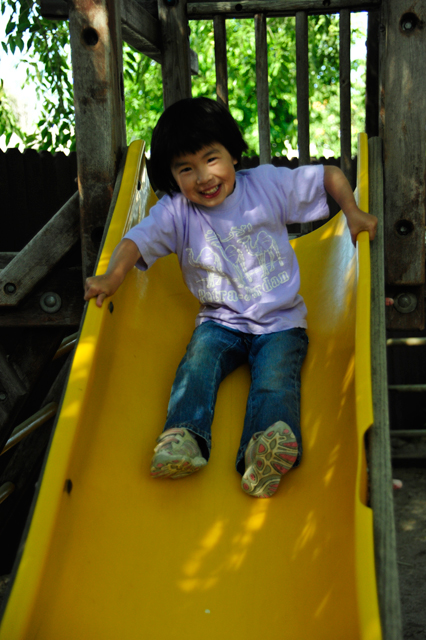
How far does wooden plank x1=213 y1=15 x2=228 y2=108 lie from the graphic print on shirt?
108 centimetres

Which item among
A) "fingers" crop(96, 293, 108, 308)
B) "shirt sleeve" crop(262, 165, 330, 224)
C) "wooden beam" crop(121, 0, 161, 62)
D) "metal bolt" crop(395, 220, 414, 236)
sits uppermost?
"wooden beam" crop(121, 0, 161, 62)

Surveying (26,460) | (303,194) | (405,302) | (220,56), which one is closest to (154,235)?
(303,194)

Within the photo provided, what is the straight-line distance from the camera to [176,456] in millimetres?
1472

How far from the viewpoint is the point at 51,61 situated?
18.5 feet

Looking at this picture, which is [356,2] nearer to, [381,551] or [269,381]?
[269,381]

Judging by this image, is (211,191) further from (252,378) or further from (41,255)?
(41,255)

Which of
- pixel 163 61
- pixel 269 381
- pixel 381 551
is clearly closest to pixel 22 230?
pixel 163 61

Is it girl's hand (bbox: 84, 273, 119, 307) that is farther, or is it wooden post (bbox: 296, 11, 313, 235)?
wooden post (bbox: 296, 11, 313, 235)

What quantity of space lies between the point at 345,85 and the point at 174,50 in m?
0.86

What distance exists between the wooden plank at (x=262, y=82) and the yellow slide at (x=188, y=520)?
1.09m

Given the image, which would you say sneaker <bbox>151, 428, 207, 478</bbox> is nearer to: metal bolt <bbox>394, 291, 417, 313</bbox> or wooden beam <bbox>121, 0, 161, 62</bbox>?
metal bolt <bbox>394, 291, 417, 313</bbox>

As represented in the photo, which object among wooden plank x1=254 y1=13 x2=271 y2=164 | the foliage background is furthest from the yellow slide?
the foliage background

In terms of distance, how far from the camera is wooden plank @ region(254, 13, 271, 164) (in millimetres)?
2744

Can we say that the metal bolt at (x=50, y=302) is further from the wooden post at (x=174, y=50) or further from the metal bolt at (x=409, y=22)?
the metal bolt at (x=409, y=22)
